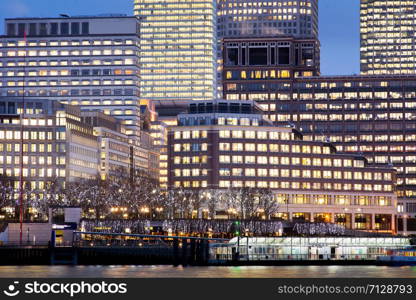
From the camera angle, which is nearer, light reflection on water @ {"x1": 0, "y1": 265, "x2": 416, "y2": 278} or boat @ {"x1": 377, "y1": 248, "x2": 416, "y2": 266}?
light reflection on water @ {"x1": 0, "y1": 265, "x2": 416, "y2": 278}

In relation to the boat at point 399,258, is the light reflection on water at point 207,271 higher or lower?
lower

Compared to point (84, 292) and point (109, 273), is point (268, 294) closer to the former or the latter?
point (84, 292)

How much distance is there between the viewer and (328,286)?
352 ft

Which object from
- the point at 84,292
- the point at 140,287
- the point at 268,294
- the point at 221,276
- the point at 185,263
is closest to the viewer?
the point at 84,292

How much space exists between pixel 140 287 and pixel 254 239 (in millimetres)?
57832

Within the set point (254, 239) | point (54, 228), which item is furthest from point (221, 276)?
point (54, 228)

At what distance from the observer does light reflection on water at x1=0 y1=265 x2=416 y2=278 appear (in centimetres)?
13288

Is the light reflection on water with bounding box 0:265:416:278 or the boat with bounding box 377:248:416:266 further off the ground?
the boat with bounding box 377:248:416:266

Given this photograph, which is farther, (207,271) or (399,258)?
(399,258)

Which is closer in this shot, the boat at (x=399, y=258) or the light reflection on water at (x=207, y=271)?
the light reflection on water at (x=207, y=271)

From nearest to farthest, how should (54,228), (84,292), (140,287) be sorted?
(84,292) → (140,287) → (54,228)

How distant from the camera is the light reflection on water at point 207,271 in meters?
133

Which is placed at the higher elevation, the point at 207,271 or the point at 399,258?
the point at 399,258

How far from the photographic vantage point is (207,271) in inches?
5635
